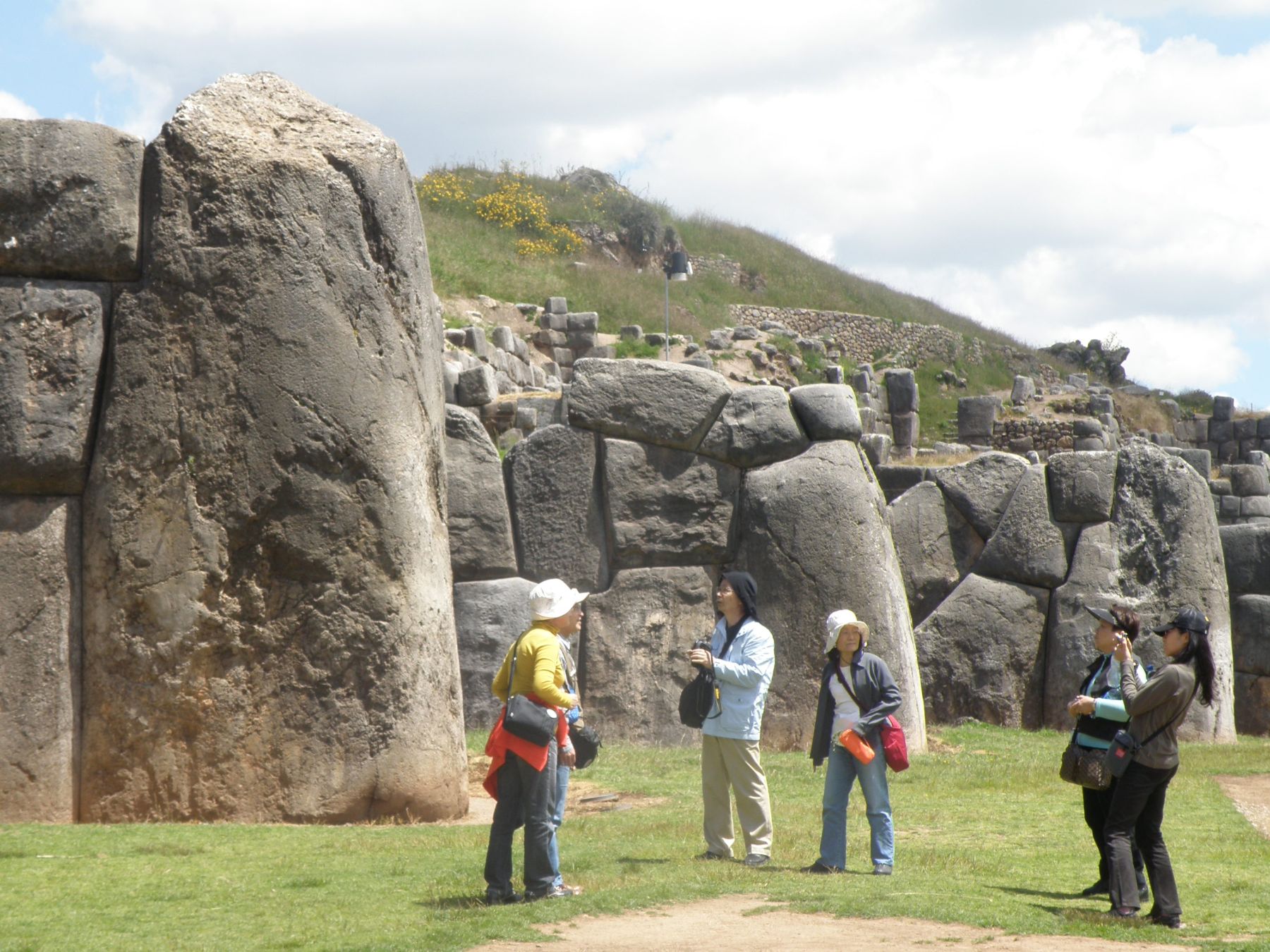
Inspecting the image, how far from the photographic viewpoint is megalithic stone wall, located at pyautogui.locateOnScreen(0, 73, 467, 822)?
9.45 metres

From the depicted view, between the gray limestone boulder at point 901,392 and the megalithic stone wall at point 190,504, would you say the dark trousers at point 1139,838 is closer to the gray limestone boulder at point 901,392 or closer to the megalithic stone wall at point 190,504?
the megalithic stone wall at point 190,504

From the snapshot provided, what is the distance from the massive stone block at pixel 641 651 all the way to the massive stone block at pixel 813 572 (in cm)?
33

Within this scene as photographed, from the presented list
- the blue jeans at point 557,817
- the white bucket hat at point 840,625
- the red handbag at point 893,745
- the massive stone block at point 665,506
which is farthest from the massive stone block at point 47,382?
the massive stone block at point 665,506

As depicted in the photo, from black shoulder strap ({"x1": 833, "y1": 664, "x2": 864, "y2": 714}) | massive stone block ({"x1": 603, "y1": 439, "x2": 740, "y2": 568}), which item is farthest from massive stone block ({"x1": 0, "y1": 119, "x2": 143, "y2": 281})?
massive stone block ({"x1": 603, "y1": 439, "x2": 740, "y2": 568})

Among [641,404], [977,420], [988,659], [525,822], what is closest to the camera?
[525,822]

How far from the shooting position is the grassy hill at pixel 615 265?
41.7m

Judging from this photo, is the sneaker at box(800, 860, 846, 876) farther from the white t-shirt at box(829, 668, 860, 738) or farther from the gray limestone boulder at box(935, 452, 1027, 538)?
the gray limestone boulder at box(935, 452, 1027, 538)

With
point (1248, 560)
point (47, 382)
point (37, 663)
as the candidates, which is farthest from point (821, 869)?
point (1248, 560)

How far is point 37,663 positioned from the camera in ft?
30.8

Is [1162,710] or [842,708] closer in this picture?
[1162,710]

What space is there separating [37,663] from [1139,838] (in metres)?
6.77

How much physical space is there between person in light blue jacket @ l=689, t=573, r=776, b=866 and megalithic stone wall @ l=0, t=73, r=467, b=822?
2213 mm

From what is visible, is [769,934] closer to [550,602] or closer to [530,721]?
[530,721]

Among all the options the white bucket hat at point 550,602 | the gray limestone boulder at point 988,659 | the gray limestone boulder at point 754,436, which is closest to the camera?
the white bucket hat at point 550,602
